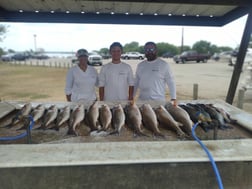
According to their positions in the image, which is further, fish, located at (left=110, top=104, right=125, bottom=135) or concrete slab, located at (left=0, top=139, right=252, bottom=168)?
fish, located at (left=110, top=104, right=125, bottom=135)

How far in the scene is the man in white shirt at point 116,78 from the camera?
3998 millimetres

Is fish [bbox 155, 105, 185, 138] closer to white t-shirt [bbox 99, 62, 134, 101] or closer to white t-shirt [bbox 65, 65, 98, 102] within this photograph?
white t-shirt [bbox 99, 62, 134, 101]

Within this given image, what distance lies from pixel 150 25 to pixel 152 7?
2.42ft

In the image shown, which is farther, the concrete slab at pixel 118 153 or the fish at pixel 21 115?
the fish at pixel 21 115

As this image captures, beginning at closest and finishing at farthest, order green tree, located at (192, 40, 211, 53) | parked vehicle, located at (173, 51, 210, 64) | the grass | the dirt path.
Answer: the dirt path, the grass, parked vehicle, located at (173, 51, 210, 64), green tree, located at (192, 40, 211, 53)

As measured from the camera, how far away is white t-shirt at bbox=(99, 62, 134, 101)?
4.01m

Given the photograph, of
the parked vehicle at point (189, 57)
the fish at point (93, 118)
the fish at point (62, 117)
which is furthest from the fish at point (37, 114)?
the parked vehicle at point (189, 57)

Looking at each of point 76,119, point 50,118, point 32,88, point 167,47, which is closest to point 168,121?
point 76,119

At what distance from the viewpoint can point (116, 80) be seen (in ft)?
13.1

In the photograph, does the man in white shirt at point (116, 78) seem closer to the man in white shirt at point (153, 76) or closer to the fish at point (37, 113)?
the man in white shirt at point (153, 76)

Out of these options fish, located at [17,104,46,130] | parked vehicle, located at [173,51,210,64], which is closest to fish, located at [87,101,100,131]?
fish, located at [17,104,46,130]

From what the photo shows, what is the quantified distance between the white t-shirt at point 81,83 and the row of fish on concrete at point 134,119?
1.10 m

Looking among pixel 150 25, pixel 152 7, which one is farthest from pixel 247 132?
pixel 150 25

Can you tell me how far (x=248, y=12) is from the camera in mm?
4449
